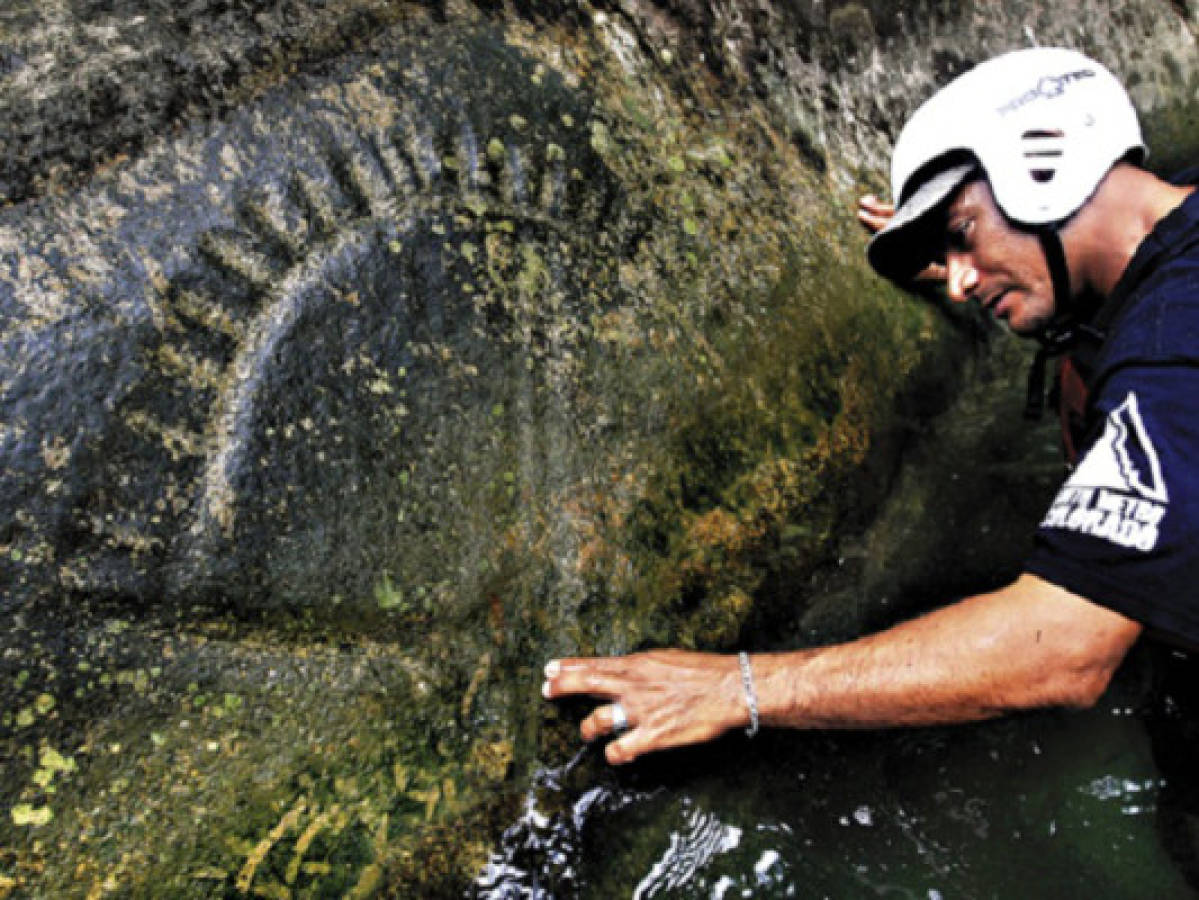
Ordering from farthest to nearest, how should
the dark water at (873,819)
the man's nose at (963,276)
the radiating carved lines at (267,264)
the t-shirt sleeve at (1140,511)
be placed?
1. the man's nose at (963,276)
2. the dark water at (873,819)
3. the radiating carved lines at (267,264)
4. the t-shirt sleeve at (1140,511)

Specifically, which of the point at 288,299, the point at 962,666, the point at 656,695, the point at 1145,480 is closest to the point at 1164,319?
the point at 1145,480

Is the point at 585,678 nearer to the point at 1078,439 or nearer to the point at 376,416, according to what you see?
the point at 376,416

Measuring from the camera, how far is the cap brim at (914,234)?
191 centimetres

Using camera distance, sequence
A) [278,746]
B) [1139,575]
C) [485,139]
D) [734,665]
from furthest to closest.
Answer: [485,139] < [734,665] < [278,746] < [1139,575]

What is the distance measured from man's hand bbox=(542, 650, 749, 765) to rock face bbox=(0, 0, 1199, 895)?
77 millimetres

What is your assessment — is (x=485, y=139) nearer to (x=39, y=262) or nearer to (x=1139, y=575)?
(x=39, y=262)

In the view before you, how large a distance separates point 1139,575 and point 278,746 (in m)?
1.37

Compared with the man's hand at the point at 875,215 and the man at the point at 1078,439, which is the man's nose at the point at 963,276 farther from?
the man's hand at the point at 875,215

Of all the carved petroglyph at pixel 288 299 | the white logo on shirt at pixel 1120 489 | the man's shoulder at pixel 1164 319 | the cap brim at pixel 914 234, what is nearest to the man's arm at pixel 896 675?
the white logo on shirt at pixel 1120 489

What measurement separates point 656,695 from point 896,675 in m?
0.43

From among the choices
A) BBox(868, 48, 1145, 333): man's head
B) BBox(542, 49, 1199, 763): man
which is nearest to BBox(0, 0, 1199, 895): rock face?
BBox(542, 49, 1199, 763): man

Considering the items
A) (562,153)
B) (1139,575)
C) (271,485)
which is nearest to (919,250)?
(562,153)

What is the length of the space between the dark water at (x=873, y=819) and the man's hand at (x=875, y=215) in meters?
1.22

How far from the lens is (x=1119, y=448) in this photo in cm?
139
